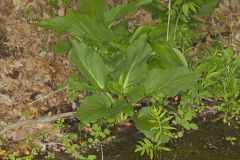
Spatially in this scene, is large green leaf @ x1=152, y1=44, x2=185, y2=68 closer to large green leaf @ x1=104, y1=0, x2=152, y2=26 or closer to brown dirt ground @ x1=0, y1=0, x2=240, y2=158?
large green leaf @ x1=104, y1=0, x2=152, y2=26

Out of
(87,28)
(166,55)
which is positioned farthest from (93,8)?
(166,55)

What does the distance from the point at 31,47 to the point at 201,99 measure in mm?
1943

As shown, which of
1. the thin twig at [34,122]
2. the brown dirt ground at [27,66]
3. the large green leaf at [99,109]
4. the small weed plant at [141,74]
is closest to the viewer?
the large green leaf at [99,109]

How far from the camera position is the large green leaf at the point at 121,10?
350 cm

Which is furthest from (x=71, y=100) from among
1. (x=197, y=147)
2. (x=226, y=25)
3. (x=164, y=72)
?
(x=226, y=25)

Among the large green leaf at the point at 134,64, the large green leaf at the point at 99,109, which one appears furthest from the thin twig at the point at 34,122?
the large green leaf at the point at 134,64

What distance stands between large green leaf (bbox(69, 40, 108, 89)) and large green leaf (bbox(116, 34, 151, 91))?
16cm

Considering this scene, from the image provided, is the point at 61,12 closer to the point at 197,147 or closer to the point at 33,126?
the point at 33,126

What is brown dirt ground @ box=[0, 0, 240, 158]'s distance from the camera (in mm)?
3846

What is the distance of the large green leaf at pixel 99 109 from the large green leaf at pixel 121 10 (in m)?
0.75

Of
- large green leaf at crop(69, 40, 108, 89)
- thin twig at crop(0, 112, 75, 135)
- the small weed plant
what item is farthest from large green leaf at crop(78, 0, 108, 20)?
thin twig at crop(0, 112, 75, 135)

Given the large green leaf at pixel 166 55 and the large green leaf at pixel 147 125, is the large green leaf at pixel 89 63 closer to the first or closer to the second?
the large green leaf at pixel 147 125

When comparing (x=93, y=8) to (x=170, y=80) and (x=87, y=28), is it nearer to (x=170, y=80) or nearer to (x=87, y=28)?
(x=87, y=28)

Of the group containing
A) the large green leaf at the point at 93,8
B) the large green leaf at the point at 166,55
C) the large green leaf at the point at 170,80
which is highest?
the large green leaf at the point at 93,8
